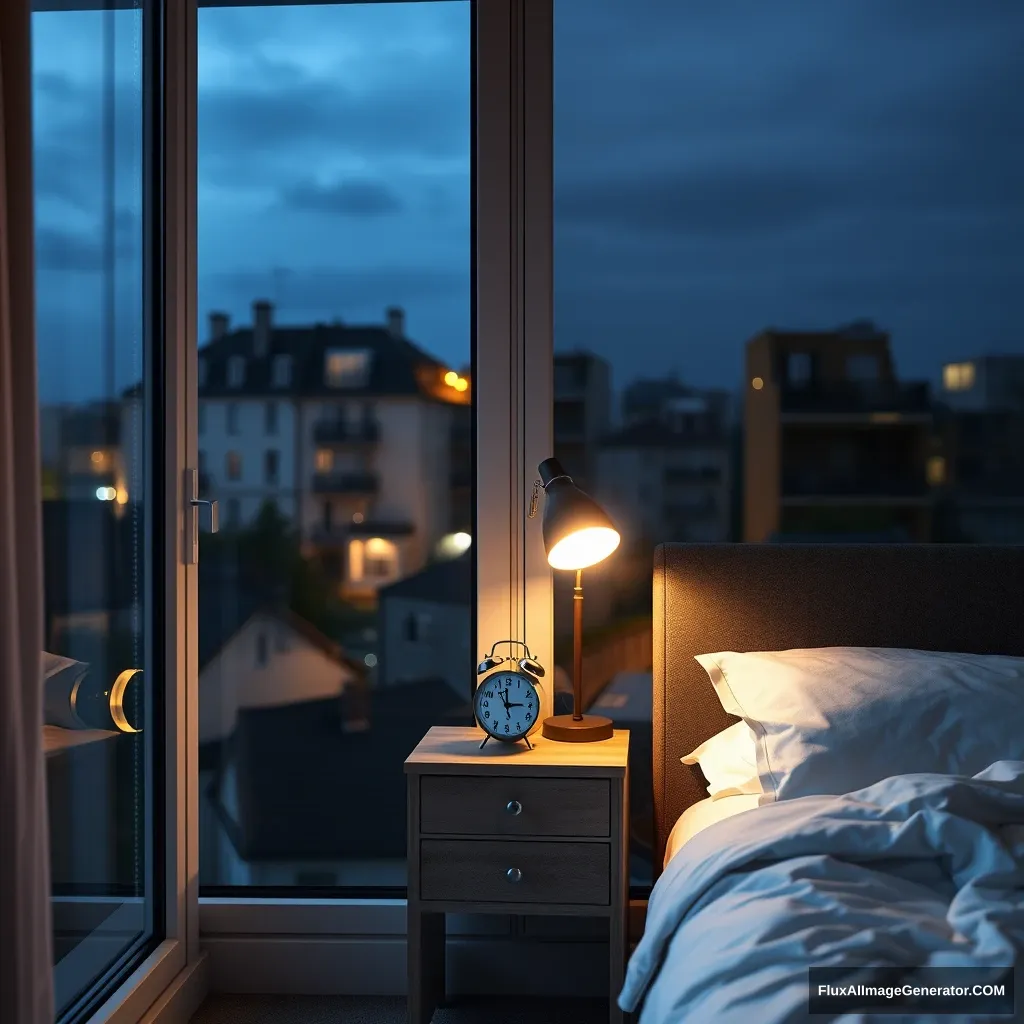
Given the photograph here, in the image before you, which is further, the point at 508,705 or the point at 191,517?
the point at 191,517

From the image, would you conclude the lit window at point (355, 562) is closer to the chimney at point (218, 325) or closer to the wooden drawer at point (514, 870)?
the chimney at point (218, 325)

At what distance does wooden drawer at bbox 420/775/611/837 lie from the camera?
2131 millimetres

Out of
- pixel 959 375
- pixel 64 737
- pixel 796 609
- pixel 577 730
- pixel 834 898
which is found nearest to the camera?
pixel 834 898

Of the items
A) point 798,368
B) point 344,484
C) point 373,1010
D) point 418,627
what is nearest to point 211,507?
point 344,484

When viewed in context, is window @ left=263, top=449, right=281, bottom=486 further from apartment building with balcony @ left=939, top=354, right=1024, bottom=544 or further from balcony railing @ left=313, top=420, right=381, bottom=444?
apartment building with balcony @ left=939, top=354, right=1024, bottom=544

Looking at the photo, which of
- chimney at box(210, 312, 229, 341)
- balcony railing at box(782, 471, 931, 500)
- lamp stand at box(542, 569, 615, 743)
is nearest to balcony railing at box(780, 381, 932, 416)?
balcony railing at box(782, 471, 931, 500)

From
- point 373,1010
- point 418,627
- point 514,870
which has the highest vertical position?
point 418,627

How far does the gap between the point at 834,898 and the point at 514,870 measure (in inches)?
33.5

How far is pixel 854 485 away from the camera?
258 cm

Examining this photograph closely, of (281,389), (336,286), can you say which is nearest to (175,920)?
(281,389)

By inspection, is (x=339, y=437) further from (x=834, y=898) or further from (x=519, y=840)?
(x=834, y=898)

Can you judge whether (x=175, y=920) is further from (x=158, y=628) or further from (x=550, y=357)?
(x=550, y=357)

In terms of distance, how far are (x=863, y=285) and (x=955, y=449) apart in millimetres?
444

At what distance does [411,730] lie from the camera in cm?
266
